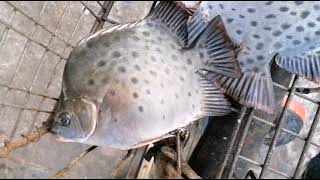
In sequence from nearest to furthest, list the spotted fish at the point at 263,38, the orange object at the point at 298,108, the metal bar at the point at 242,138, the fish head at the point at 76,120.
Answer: the fish head at the point at 76,120, the spotted fish at the point at 263,38, the metal bar at the point at 242,138, the orange object at the point at 298,108

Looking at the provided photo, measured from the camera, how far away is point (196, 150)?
1.41m

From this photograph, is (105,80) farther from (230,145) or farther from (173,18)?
(230,145)

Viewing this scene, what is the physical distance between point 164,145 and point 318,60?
0.35m

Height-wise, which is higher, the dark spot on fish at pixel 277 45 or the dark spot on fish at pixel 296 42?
the dark spot on fish at pixel 296 42

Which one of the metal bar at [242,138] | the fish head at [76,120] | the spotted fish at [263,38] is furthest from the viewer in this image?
the metal bar at [242,138]

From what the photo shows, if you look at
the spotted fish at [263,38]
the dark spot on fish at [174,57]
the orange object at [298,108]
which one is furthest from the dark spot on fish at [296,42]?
the orange object at [298,108]

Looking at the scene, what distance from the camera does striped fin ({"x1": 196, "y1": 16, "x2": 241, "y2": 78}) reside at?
40.7 inches

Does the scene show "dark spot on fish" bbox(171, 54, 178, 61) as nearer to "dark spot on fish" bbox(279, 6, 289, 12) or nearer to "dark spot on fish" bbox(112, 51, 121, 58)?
"dark spot on fish" bbox(112, 51, 121, 58)

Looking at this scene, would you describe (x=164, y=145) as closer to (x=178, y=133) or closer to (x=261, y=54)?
(x=178, y=133)

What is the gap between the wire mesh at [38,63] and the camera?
4.23ft

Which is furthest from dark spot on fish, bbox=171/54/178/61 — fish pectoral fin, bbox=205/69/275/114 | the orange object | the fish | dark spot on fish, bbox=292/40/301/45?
the orange object

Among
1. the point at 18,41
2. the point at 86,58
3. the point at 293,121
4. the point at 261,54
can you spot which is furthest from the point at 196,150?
the point at 18,41

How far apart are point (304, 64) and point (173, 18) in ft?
0.87

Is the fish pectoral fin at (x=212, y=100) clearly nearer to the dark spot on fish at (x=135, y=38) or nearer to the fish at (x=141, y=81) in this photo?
the fish at (x=141, y=81)
